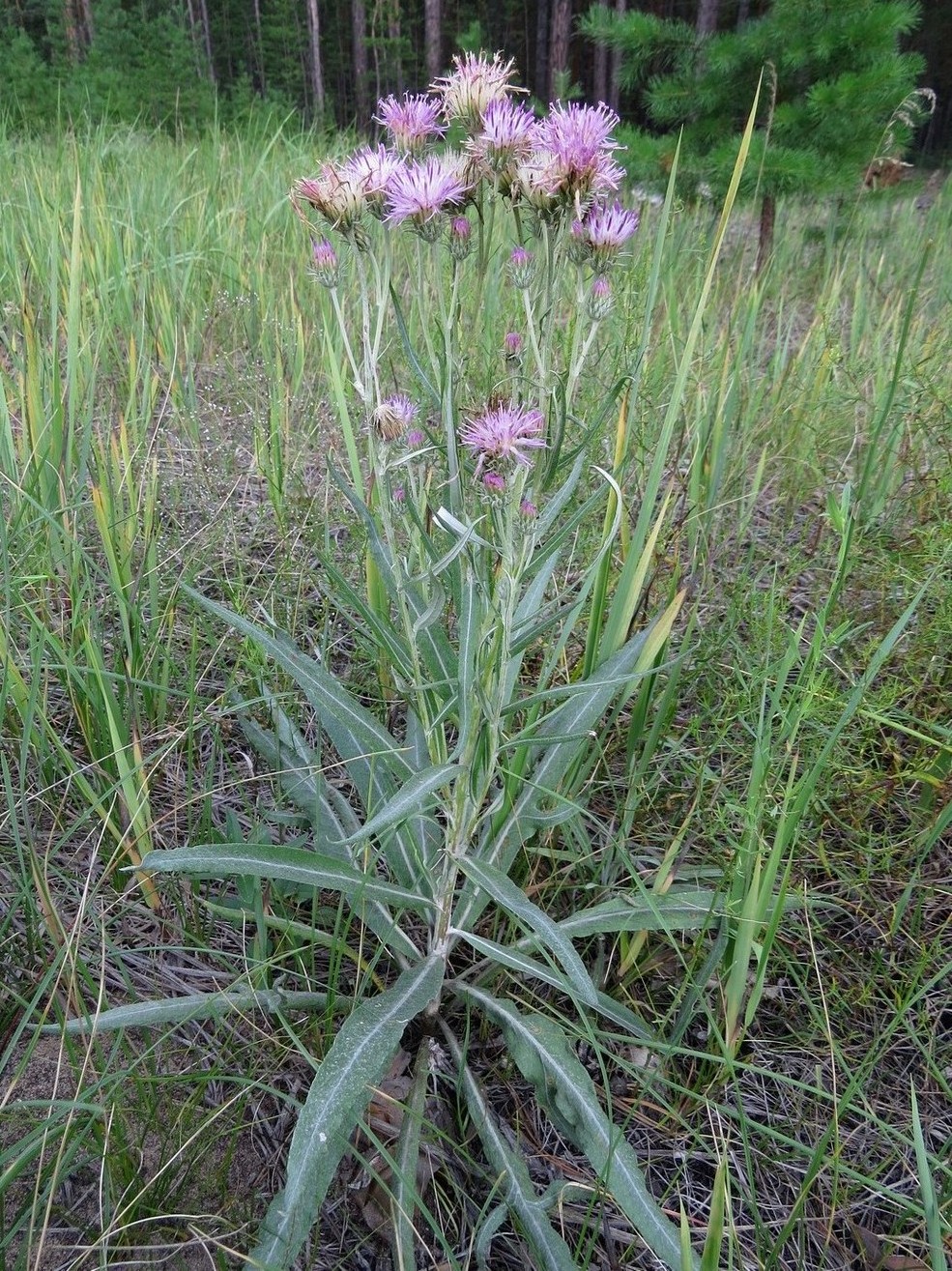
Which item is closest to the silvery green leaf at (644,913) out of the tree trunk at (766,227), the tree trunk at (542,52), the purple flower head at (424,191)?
the purple flower head at (424,191)

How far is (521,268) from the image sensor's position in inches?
45.2

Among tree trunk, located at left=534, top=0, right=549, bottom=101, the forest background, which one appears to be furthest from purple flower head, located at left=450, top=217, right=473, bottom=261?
tree trunk, located at left=534, top=0, right=549, bottom=101

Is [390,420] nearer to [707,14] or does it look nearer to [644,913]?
[644,913]

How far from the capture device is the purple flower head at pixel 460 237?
1.16 metres

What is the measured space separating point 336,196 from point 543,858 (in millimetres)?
1076

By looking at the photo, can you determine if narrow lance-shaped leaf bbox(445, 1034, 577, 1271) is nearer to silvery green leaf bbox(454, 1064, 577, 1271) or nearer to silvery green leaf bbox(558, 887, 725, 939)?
silvery green leaf bbox(454, 1064, 577, 1271)

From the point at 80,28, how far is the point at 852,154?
21339 mm

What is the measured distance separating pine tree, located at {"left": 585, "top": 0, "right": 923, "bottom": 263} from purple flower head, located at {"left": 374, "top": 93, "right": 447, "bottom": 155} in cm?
316

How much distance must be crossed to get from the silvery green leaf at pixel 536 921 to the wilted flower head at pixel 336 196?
90 cm

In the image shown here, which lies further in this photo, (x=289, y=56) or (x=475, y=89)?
(x=289, y=56)

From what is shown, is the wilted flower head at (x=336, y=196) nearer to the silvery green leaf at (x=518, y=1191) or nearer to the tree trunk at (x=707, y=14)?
the silvery green leaf at (x=518, y=1191)

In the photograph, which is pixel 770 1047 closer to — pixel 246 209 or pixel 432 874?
pixel 432 874

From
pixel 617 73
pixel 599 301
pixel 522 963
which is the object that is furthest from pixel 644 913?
pixel 617 73

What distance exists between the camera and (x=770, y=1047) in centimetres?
112
